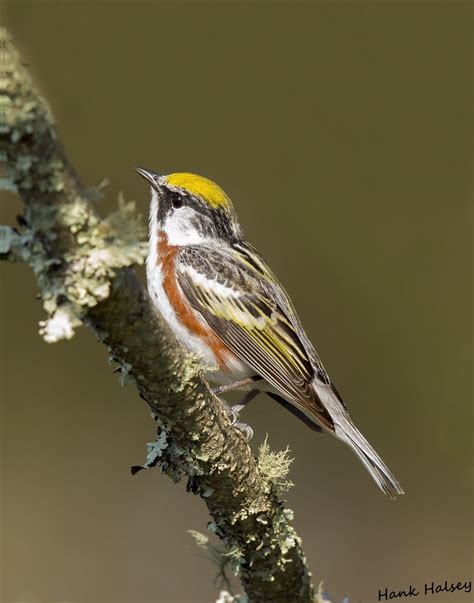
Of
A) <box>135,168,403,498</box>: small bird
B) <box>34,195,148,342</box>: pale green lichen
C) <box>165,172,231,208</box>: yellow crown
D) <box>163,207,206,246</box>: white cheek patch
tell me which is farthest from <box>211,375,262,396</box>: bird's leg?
<box>34,195,148,342</box>: pale green lichen

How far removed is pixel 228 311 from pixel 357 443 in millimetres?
983

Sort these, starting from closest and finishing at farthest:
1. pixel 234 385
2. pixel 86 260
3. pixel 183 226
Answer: pixel 86 260 < pixel 234 385 < pixel 183 226

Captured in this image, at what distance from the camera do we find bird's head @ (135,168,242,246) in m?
4.61

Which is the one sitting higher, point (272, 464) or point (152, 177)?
point (152, 177)

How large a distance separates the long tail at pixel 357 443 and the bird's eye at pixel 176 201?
128 centimetres

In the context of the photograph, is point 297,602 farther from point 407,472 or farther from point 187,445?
point 407,472

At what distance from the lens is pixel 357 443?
14.1 ft

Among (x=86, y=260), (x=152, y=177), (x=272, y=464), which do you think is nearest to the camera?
(x=86, y=260)

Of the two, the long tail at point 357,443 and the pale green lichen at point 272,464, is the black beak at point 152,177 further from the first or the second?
the pale green lichen at point 272,464

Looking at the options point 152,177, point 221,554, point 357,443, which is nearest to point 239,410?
point 357,443

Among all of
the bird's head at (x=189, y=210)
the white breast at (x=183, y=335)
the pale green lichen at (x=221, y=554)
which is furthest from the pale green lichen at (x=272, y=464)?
the bird's head at (x=189, y=210)

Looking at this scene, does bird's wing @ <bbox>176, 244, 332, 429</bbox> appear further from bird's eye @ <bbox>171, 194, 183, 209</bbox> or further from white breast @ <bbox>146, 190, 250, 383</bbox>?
bird's eye @ <bbox>171, 194, 183, 209</bbox>

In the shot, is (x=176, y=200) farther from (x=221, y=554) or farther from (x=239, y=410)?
(x=221, y=554)

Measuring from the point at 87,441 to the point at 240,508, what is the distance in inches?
198
